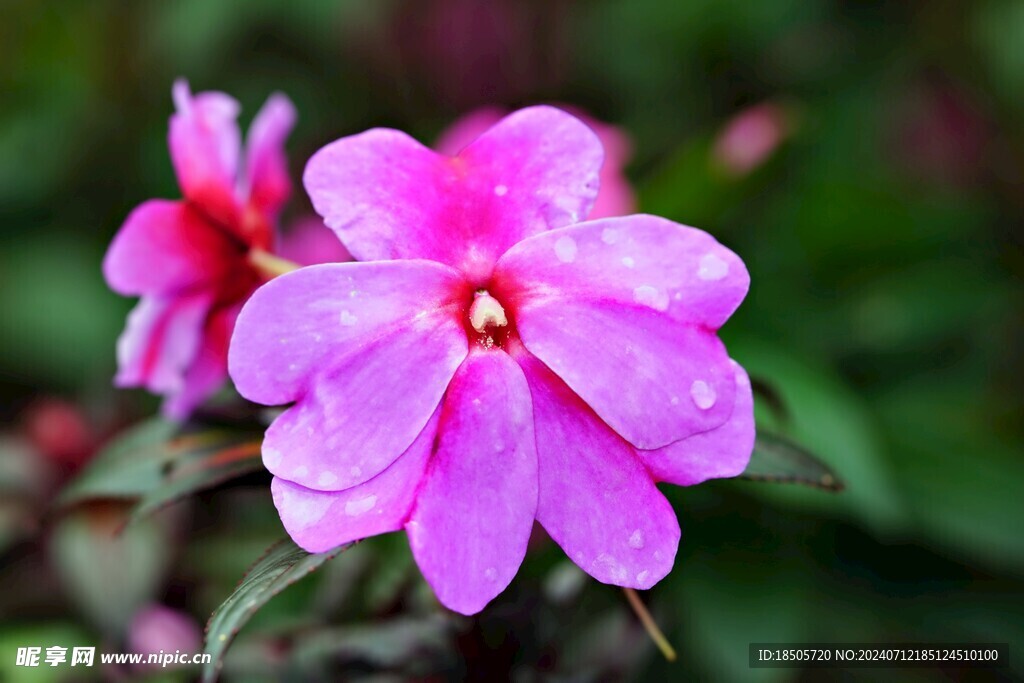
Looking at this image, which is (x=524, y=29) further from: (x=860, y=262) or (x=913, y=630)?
(x=913, y=630)

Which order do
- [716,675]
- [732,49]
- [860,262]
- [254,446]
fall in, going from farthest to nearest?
1. [732,49]
2. [860,262]
3. [716,675]
4. [254,446]

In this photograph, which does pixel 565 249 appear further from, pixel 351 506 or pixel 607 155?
pixel 607 155

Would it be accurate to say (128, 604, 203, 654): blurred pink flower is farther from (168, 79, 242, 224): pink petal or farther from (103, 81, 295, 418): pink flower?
(168, 79, 242, 224): pink petal

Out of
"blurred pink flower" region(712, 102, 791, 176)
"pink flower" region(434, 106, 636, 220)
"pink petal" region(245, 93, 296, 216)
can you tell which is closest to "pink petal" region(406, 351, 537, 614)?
"pink petal" region(245, 93, 296, 216)

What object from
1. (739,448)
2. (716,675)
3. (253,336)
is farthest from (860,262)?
(253,336)

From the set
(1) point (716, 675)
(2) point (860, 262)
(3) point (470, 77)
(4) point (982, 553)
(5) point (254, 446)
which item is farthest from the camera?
(3) point (470, 77)

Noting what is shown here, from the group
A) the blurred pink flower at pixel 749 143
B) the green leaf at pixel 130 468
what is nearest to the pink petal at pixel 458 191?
the green leaf at pixel 130 468

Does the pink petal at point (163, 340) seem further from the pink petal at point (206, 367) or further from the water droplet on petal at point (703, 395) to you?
the water droplet on petal at point (703, 395)
